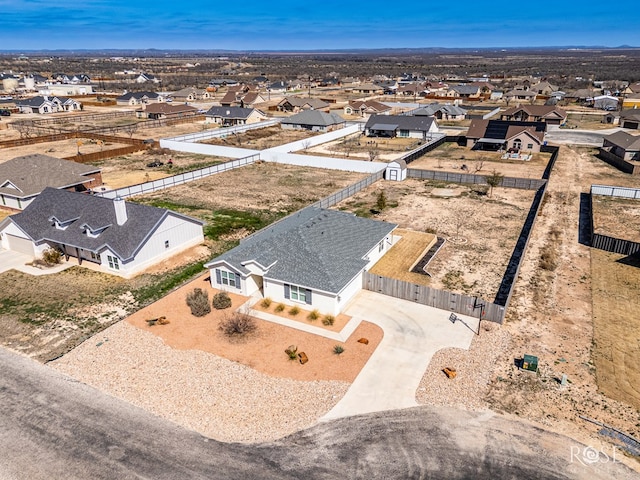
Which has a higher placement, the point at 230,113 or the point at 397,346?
the point at 230,113

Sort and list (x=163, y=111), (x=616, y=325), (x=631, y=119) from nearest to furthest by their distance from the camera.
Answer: (x=616, y=325), (x=631, y=119), (x=163, y=111)

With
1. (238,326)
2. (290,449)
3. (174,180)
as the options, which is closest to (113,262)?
(238,326)

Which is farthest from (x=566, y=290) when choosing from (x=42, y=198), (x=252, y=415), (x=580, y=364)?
(x=42, y=198)

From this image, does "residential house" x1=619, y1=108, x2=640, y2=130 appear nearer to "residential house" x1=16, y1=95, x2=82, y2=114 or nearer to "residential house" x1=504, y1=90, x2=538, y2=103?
"residential house" x1=504, y1=90, x2=538, y2=103

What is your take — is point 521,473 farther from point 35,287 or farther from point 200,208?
point 200,208

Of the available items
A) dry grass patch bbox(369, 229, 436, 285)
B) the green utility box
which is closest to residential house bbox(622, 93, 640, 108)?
dry grass patch bbox(369, 229, 436, 285)

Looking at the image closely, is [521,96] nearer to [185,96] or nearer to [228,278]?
[185,96]
